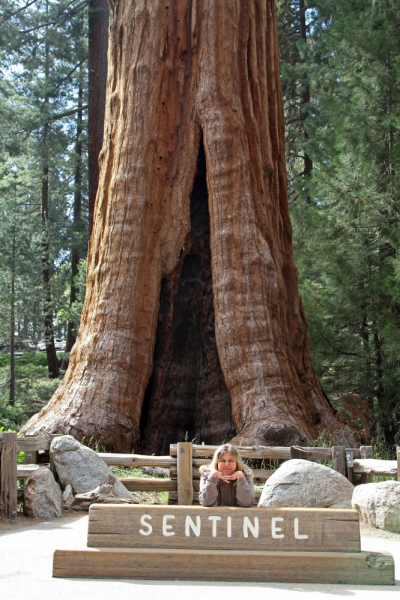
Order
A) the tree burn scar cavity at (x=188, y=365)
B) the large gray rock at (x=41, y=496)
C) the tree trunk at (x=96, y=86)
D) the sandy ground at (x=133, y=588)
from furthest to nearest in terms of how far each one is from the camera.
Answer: the tree trunk at (x=96, y=86), the tree burn scar cavity at (x=188, y=365), the large gray rock at (x=41, y=496), the sandy ground at (x=133, y=588)

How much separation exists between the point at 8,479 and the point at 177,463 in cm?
164

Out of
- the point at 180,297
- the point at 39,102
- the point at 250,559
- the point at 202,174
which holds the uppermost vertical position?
the point at 39,102

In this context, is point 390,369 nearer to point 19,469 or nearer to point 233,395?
point 233,395

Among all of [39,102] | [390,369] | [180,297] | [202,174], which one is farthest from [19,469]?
[39,102]

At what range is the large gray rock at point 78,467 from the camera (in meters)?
6.39

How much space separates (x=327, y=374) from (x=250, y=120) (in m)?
5.87

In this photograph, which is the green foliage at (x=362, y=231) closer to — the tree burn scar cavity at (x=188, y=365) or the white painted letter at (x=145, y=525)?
the tree burn scar cavity at (x=188, y=365)

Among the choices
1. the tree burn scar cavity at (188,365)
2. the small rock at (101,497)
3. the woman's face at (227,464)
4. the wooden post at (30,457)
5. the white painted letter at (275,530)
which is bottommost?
the small rock at (101,497)

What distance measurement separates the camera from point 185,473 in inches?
251

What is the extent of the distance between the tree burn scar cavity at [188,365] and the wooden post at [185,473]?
2.77 m

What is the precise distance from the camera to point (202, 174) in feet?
32.7

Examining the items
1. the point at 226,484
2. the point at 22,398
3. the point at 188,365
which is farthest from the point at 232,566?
the point at 22,398

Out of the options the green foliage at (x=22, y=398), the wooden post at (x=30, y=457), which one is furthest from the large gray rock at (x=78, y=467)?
the green foliage at (x=22, y=398)

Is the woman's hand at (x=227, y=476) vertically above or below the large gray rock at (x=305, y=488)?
above
